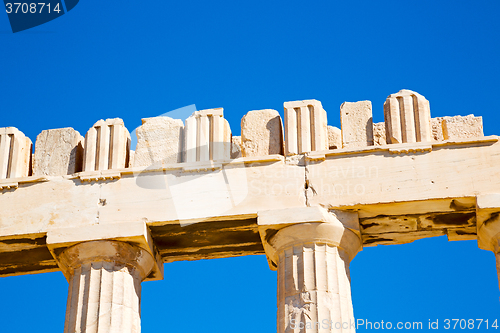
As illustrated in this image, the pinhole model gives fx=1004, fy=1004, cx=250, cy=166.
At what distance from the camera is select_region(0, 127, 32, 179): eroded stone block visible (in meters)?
17.7

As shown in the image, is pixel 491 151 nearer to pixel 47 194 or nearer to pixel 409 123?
pixel 409 123

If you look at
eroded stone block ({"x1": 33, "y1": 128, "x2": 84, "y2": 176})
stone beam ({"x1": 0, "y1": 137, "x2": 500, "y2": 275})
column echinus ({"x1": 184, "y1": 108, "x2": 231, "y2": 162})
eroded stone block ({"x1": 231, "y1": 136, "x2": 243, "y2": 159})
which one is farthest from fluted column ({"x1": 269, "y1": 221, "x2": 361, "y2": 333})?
eroded stone block ({"x1": 33, "y1": 128, "x2": 84, "y2": 176})

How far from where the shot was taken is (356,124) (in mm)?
17188

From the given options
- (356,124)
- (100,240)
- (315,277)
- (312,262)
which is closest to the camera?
(315,277)

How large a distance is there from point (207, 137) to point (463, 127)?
4.36 meters

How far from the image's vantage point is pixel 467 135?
55.1ft

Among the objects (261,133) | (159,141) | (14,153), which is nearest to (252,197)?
(261,133)

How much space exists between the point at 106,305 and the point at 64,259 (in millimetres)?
1304

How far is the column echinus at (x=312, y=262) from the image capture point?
15.5m

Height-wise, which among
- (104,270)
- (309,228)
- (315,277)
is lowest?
(315,277)

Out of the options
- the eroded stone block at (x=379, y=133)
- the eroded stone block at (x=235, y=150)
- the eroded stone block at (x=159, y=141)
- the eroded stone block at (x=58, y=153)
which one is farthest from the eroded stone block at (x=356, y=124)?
the eroded stone block at (x=58, y=153)

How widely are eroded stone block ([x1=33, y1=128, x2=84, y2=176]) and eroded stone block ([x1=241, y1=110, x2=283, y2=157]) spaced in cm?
299

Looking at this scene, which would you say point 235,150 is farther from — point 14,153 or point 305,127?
point 14,153

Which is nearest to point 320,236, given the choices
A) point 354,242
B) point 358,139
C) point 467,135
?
point 354,242
